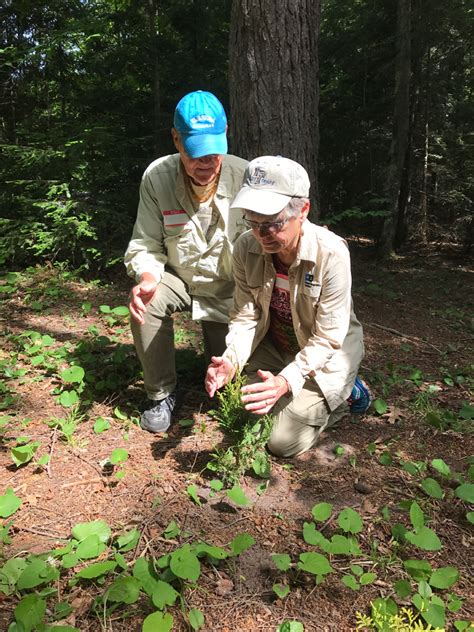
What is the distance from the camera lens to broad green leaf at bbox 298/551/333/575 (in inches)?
69.3

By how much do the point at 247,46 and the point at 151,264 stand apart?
2.01 metres

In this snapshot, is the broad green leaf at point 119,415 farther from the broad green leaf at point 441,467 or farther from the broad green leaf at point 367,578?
the broad green leaf at point 441,467

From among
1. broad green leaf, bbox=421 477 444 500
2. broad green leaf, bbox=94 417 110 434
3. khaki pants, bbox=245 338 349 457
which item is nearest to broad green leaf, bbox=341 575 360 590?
broad green leaf, bbox=421 477 444 500

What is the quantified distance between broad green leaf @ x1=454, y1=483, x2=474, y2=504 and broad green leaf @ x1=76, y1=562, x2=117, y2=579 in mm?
1621

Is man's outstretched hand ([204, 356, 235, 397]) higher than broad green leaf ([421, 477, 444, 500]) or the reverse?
higher

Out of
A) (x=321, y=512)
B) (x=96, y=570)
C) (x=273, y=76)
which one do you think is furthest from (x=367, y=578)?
(x=273, y=76)

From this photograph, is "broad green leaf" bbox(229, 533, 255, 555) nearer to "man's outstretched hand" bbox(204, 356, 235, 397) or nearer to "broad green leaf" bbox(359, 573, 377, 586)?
"broad green leaf" bbox(359, 573, 377, 586)

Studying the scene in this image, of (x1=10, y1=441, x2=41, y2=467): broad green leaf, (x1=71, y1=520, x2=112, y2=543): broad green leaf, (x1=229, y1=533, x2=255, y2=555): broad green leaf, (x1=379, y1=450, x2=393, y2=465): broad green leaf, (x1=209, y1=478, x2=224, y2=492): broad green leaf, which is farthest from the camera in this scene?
(x1=379, y1=450, x2=393, y2=465): broad green leaf

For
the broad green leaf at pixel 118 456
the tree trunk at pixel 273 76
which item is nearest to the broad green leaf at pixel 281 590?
the broad green leaf at pixel 118 456

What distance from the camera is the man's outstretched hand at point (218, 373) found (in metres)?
2.26

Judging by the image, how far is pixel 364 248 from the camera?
1203cm

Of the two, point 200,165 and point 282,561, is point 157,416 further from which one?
point 200,165

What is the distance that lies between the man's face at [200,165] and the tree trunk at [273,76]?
1174 millimetres

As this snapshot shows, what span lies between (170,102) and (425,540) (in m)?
7.99
